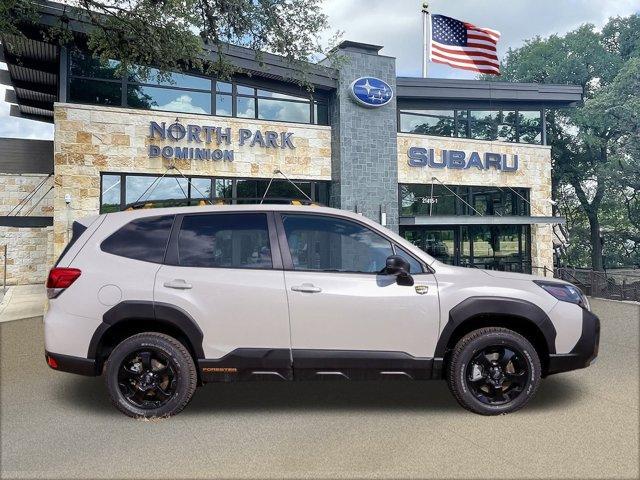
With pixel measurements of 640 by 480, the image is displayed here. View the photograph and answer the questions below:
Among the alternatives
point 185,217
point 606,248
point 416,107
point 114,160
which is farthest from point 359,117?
point 606,248

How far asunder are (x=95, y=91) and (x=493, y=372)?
42.8ft

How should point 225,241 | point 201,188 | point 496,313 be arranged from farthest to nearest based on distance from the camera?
point 201,188 < point 225,241 < point 496,313

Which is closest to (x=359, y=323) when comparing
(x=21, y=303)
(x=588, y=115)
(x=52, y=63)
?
(x=21, y=303)

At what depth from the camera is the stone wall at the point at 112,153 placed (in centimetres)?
1329

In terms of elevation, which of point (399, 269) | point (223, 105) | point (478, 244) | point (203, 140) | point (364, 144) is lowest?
point (399, 269)

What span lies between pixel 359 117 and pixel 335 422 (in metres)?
13.9

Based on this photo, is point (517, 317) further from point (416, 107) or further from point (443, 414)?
point (416, 107)

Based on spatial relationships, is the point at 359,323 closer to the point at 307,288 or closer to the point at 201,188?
the point at 307,288

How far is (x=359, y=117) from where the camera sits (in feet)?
56.2

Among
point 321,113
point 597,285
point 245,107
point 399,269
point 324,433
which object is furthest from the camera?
point 321,113

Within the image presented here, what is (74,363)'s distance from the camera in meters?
4.50

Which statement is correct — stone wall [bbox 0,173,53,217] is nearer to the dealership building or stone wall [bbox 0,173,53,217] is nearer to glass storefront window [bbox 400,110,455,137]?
the dealership building

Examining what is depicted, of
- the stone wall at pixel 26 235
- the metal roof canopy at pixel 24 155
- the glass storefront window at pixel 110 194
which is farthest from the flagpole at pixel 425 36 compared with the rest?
the stone wall at pixel 26 235

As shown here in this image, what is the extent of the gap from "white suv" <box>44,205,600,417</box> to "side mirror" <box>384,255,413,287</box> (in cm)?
1
